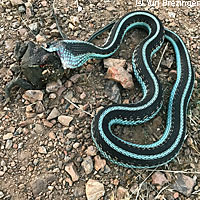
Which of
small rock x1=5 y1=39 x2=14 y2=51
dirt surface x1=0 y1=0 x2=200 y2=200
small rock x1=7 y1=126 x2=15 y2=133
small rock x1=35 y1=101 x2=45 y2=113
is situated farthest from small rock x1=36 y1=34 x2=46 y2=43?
small rock x1=7 y1=126 x2=15 y2=133

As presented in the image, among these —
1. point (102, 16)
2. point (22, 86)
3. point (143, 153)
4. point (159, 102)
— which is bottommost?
point (143, 153)

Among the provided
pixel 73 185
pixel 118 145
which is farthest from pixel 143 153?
pixel 73 185

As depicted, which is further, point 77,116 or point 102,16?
point 102,16

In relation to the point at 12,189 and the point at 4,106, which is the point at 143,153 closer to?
the point at 12,189

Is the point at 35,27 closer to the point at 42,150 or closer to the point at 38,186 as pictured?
the point at 42,150

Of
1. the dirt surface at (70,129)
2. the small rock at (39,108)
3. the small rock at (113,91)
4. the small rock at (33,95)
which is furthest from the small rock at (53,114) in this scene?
the small rock at (113,91)

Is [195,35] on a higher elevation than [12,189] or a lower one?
higher

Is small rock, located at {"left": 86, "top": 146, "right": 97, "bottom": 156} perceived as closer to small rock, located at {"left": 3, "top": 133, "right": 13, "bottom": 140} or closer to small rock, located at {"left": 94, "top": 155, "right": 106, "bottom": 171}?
small rock, located at {"left": 94, "top": 155, "right": 106, "bottom": 171}
